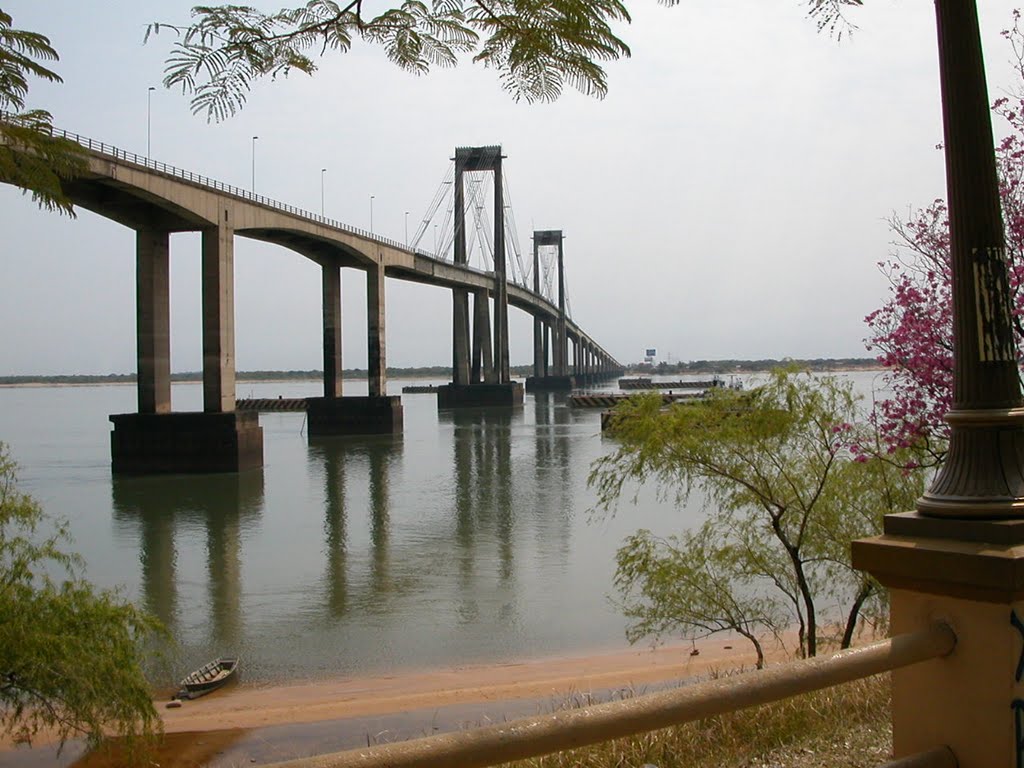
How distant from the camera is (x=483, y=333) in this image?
86.2 metres

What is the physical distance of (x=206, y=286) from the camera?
40375 mm

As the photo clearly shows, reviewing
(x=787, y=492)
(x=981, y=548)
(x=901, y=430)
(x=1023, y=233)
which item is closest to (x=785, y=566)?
(x=787, y=492)

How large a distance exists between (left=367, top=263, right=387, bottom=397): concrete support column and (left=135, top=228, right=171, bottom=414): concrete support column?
20.6 metres

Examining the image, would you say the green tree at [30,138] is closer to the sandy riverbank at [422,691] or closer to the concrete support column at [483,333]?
the sandy riverbank at [422,691]

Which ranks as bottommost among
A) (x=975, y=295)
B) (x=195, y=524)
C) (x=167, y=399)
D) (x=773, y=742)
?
(x=195, y=524)

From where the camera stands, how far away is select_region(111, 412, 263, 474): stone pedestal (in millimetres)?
38875

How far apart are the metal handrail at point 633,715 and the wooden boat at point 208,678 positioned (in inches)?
455

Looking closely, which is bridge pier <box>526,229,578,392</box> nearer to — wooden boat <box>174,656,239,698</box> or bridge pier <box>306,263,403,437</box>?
bridge pier <box>306,263,403,437</box>

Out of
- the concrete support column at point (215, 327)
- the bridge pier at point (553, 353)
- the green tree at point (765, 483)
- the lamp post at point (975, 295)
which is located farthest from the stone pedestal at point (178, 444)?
the bridge pier at point (553, 353)

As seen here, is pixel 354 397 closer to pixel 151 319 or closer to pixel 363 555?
pixel 151 319

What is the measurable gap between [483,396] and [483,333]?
572cm

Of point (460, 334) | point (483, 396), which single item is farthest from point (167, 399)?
point (483, 396)

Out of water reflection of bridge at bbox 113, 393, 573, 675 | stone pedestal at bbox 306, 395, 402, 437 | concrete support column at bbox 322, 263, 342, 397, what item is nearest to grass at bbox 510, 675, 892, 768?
water reflection of bridge at bbox 113, 393, 573, 675

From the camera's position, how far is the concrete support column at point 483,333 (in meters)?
85.6
